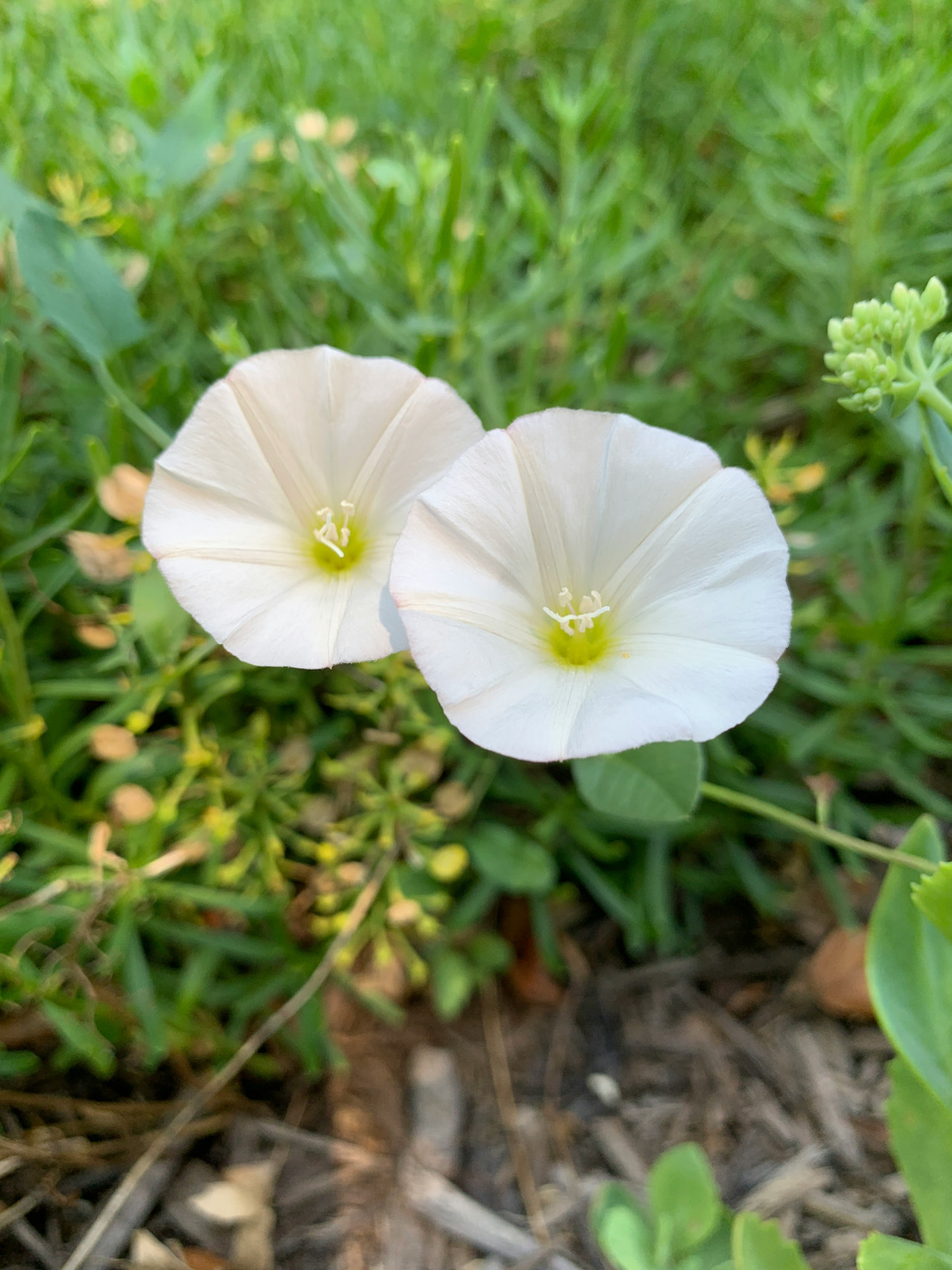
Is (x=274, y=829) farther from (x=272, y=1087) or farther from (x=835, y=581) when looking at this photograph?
(x=835, y=581)

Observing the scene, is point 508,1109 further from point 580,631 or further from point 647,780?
point 580,631

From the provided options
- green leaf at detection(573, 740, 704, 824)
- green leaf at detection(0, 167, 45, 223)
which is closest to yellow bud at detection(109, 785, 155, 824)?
green leaf at detection(573, 740, 704, 824)

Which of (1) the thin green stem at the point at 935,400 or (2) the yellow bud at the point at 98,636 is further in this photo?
(2) the yellow bud at the point at 98,636

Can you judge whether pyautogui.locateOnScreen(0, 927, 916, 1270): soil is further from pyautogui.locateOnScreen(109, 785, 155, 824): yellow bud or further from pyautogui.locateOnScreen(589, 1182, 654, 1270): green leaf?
pyautogui.locateOnScreen(109, 785, 155, 824): yellow bud

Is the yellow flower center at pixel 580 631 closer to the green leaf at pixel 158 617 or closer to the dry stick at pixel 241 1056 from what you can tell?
the green leaf at pixel 158 617

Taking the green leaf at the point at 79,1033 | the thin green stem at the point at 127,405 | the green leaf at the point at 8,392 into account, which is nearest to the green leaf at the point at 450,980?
the green leaf at the point at 79,1033

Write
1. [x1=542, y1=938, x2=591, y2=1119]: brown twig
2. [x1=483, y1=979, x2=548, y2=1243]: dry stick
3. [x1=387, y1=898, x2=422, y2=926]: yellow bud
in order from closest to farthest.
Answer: [x1=387, y1=898, x2=422, y2=926]: yellow bud
[x1=483, y1=979, x2=548, y2=1243]: dry stick
[x1=542, y1=938, x2=591, y2=1119]: brown twig
